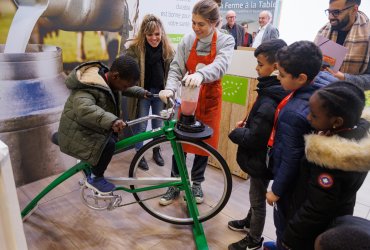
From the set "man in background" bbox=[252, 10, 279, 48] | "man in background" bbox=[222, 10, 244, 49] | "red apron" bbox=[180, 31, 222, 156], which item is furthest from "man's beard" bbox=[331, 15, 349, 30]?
"man in background" bbox=[222, 10, 244, 49]

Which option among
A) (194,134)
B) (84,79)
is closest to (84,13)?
(84,79)

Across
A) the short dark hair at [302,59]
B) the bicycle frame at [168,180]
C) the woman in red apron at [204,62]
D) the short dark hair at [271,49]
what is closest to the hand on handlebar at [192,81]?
the woman in red apron at [204,62]

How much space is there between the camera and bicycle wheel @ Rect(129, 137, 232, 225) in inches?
68.2

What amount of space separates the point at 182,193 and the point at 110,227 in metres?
0.63

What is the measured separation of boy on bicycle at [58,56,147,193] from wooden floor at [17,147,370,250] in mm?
484

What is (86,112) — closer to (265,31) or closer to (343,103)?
(343,103)

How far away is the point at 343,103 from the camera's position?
100cm

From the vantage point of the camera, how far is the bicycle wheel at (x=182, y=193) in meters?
1.73

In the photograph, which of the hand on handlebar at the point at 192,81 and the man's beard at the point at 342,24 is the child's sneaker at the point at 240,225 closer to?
the hand on handlebar at the point at 192,81

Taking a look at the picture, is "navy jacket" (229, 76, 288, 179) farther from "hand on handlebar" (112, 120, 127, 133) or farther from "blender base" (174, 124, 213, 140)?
"hand on handlebar" (112, 120, 127, 133)

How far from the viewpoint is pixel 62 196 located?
2217 mm

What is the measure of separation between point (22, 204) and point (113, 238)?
2.74ft

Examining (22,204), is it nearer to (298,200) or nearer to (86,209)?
(86,209)

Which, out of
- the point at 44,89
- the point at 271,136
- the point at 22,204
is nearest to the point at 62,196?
the point at 22,204
